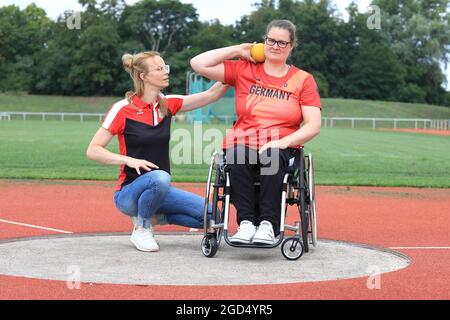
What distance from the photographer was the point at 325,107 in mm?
71938

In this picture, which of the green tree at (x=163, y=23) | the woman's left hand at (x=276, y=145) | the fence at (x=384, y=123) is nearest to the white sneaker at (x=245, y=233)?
the woman's left hand at (x=276, y=145)

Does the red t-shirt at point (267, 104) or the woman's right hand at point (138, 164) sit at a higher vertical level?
the red t-shirt at point (267, 104)

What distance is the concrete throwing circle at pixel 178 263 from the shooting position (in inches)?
212

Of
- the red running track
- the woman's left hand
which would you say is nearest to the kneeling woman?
the woman's left hand

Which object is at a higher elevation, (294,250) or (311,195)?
(311,195)

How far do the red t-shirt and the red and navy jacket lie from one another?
1.71 feet

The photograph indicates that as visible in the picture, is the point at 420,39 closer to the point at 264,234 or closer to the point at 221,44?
the point at 221,44

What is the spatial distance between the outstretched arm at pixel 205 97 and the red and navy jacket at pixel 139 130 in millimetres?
284

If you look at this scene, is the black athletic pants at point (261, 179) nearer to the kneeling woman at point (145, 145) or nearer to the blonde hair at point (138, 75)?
the kneeling woman at point (145, 145)

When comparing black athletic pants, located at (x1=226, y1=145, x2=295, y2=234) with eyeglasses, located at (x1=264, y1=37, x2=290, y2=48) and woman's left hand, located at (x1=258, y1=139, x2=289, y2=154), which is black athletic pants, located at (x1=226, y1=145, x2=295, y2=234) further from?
eyeglasses, located at (x1=264, y1=37, x2=290, y2=48)

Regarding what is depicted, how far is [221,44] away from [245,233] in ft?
260

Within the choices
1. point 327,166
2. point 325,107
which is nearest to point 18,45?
point 325,107

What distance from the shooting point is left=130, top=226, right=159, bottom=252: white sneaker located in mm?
6449

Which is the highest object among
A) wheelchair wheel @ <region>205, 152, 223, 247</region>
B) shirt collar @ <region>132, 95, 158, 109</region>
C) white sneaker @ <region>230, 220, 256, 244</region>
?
shirt collar @ <region>132, 95, 158, 109</region>
